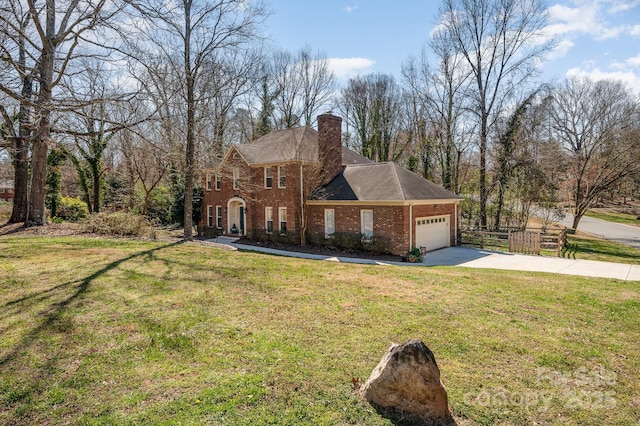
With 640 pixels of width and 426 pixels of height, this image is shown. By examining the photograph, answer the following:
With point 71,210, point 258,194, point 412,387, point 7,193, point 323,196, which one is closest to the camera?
point 412,387

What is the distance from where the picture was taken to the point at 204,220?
1062 inches

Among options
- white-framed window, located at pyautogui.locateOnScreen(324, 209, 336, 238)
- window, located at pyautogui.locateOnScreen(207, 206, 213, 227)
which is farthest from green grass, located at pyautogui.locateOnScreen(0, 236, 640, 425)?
window, located at pyautogui.locateOnScreen(207, 206, 213, 227)

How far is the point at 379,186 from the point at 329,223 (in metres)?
3.47

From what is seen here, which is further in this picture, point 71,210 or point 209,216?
point 71,210

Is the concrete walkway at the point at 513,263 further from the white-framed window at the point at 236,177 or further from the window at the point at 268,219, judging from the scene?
the white-framed window at the point at 236,177

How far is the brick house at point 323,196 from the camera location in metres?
17.6

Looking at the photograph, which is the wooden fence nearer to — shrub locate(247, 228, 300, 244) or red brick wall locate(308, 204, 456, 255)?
red brick wall locate(308, 204, 456, 255)

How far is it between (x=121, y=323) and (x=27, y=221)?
12.6 meters

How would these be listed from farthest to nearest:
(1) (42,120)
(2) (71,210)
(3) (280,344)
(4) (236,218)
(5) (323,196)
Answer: (2) (71,210)
(4) (236,218)
(5) (323,196)
(1) (42,120)
(3) (280,344)

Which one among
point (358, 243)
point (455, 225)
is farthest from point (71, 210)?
point (455, 225)

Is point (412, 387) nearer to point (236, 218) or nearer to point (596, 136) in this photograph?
point (236, 218)

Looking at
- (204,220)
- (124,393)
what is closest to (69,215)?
(204,220)

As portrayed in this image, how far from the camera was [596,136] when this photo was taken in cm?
2945

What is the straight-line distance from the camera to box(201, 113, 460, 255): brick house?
1758 centimetres
